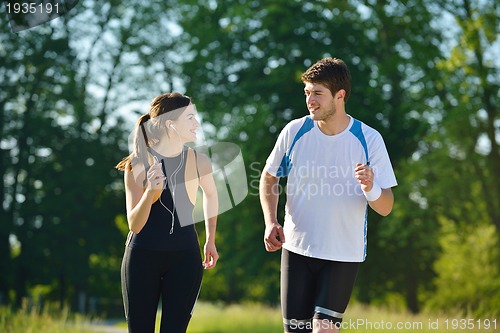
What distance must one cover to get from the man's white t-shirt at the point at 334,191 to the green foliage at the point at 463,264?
2076 centimetres

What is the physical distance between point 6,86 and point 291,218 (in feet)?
80.3

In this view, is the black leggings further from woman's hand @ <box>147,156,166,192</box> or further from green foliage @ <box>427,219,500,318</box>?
green foliage @ <box>427,219,500,318</box>

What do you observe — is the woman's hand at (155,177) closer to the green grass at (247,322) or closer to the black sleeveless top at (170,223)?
the black sleeveless top at (170,223)

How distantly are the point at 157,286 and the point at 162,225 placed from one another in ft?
1.24

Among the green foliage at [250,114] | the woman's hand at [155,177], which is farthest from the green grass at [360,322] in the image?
the woman's hand at [155,177]

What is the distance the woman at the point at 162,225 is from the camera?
469 cm

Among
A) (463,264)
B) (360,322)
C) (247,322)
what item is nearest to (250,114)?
(247,322)

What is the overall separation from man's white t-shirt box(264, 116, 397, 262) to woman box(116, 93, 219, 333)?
69 centimetres

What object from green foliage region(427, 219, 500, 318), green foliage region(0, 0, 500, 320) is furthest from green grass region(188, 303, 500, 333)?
green foliage region(427, 219, 500, 318)

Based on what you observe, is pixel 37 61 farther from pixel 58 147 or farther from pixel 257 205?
pixel 257 205

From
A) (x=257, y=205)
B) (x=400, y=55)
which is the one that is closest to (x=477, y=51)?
(x=400, y=55)

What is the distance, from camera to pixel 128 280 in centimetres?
470

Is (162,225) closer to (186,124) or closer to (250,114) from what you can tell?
(186,124)

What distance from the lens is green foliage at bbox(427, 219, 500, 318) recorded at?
86.3 feet
